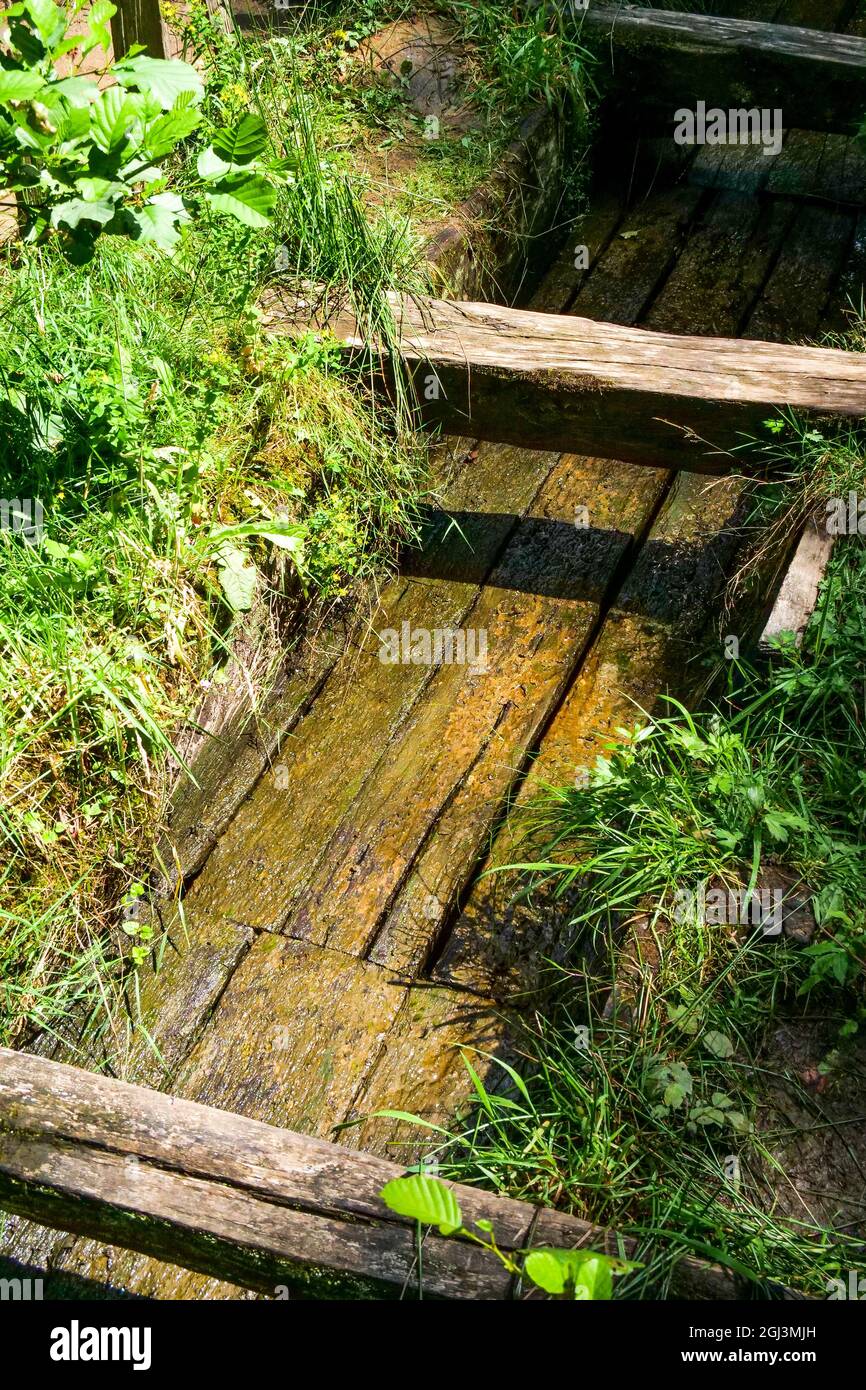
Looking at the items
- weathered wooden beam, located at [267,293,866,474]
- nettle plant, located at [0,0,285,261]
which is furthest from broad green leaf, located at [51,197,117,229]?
weathered wooden beam, located at [267,293,866,474]

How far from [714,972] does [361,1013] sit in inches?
34.5

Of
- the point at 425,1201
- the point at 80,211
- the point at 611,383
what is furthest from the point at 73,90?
the point at 425,1201

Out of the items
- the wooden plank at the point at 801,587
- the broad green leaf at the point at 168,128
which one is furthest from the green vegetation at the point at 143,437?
the wooden plank at the point at 801,587

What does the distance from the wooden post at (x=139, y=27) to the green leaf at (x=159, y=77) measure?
228 cm

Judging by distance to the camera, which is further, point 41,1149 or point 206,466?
point 206,466

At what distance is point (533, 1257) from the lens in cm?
178

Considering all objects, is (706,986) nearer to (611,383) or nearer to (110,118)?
(611,383)

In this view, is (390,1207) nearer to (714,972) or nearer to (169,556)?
(714,972)

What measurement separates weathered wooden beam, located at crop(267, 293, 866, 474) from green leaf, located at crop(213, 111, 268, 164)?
3.30ft

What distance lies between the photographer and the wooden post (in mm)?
4363

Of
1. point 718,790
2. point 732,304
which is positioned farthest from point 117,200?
point 732,304

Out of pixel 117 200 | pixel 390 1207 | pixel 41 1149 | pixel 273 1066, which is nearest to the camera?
pixel 390 1207

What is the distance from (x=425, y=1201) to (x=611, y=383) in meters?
2.37
